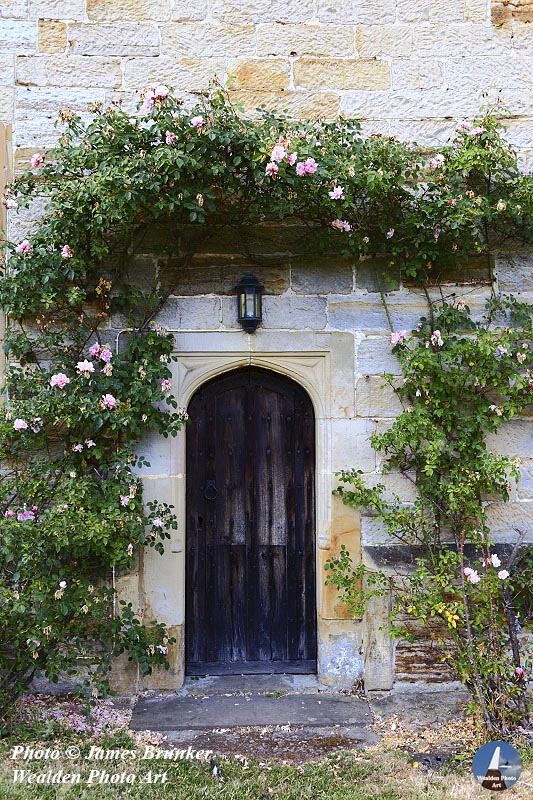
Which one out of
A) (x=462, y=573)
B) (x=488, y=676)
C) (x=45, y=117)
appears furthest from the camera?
(x=45, y=117)

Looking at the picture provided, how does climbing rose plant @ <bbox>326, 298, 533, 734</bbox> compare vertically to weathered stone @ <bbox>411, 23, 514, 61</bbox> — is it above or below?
below

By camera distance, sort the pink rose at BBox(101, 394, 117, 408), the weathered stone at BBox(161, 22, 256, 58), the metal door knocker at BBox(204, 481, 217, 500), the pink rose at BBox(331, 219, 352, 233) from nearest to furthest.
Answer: the pink rose at BBox(101, 394, 117, 408)
the pink rose at BBox(331, 219, 352, 233)
the weathered stone at BBox(161, 22, 256, 58)
the metal door knocker at BBox(204, 481, 217, 500)

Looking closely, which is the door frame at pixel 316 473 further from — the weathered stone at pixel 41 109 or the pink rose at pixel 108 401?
the weathered stone at pixel 41 109

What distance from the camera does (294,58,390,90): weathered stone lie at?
432 cm

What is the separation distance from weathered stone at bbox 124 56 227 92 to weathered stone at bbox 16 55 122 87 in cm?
9

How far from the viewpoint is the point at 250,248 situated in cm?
430

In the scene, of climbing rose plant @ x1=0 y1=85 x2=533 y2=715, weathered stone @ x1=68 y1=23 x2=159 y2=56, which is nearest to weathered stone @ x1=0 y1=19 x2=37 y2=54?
weathered stone @ x1=68 y1=23 x2=159 y2=56

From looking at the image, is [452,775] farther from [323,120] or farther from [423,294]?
[323,120]

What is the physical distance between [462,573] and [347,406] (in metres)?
1.15

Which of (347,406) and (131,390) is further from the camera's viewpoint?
(347,406)

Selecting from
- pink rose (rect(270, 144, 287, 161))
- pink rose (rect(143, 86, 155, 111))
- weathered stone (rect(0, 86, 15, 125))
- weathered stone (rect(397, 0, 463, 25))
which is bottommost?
pink rose (rect(270, 144, 287, 161))

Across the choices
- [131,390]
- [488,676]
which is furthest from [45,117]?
[488,676]

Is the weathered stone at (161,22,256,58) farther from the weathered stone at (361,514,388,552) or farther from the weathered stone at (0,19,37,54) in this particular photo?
the weathered stone at (361,514,388,552)

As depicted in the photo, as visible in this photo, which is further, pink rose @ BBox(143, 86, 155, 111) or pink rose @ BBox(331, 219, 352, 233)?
pink rose @ BBox(331, 219, 352, 233)
